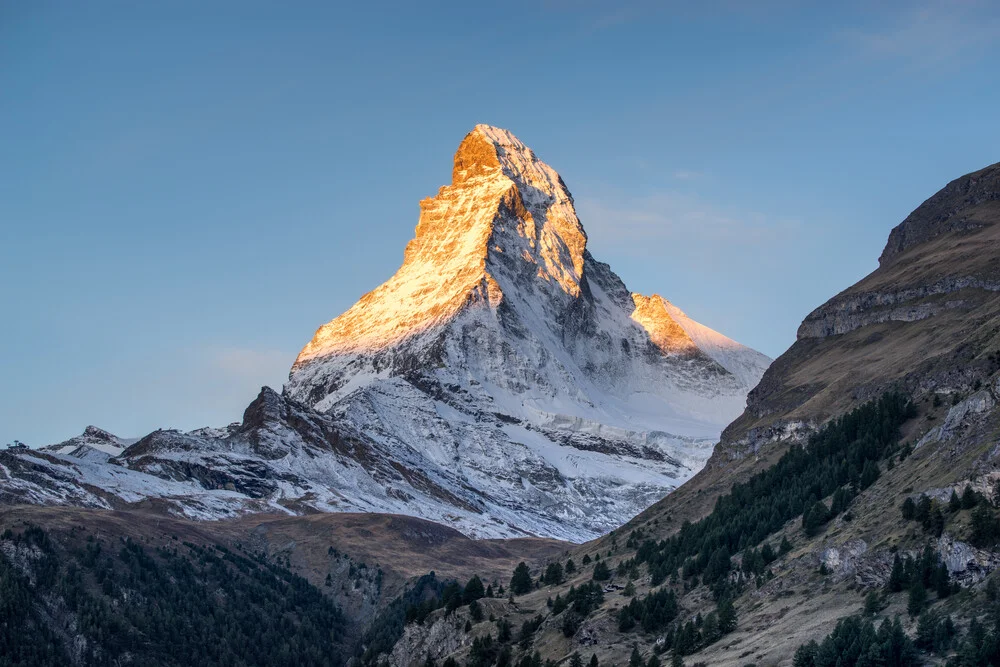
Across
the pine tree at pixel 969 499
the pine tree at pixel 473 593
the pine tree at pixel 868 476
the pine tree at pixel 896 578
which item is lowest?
the pine tree at pixel 473 593

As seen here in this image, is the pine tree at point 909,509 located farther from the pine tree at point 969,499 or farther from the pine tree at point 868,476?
the pine tree at point 868,476

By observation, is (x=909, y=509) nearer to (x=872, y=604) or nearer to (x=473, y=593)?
(x=872, y=604)

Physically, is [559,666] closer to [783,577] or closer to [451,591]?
[783,577]

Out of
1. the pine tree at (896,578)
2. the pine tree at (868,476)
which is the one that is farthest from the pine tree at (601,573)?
the pine tree at (896,578)

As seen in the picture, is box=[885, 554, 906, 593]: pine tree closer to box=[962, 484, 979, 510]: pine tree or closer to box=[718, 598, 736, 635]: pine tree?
box=[962, 484, 979, 510]: pine tree

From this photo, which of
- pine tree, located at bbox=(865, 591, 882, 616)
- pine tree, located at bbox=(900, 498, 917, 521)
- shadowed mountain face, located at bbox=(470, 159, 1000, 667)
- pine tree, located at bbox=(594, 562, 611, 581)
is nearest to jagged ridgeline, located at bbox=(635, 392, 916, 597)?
shadowed mountain face, located at bbox=(470, 159, 1000, 667)

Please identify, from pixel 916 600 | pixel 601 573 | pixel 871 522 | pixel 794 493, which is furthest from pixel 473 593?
pixel 916 600

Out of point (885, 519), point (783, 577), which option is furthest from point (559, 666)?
point (885, 519)
